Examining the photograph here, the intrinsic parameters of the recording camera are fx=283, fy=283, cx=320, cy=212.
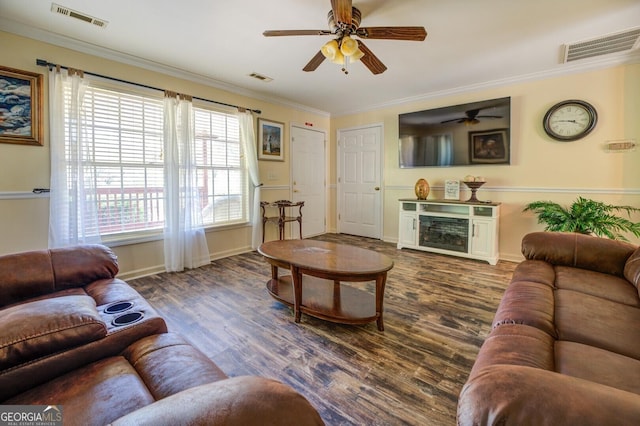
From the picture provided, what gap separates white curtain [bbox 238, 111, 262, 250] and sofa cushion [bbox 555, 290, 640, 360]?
12.4 feet

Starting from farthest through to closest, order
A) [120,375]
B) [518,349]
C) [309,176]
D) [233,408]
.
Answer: [309,176], [518,349], [120,375], [233,408]

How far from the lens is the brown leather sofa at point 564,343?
616 mm

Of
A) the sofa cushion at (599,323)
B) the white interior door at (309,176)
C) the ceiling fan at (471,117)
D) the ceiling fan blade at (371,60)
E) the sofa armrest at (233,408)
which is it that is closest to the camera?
the sofa armrest at (233,408)

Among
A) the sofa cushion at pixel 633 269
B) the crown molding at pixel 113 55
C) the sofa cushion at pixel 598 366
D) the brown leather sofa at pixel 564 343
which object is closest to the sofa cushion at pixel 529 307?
the brown leather sofa at pixel 564 343

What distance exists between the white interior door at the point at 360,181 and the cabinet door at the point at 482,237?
1729 millimetres

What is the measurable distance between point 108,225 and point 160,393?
2.99 m

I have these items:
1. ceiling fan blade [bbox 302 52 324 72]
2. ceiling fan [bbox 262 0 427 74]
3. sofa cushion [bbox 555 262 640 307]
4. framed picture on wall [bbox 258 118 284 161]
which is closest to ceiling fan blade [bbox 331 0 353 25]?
ceiling fan [bbox 262 0 427 74]

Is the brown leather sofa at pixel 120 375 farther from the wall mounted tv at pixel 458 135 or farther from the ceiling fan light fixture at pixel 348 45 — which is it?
the wall mounted tv at pixel 458 135

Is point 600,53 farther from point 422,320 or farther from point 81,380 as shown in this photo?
point 81,380

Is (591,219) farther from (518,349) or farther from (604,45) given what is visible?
(518,349)

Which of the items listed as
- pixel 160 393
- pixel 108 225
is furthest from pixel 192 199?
pixel 160 393

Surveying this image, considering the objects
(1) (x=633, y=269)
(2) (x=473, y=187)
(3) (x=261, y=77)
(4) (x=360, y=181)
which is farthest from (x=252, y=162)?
(1) (x=633, y=269)

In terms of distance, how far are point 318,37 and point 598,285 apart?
9.68ft

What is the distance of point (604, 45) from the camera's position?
2.93 m
